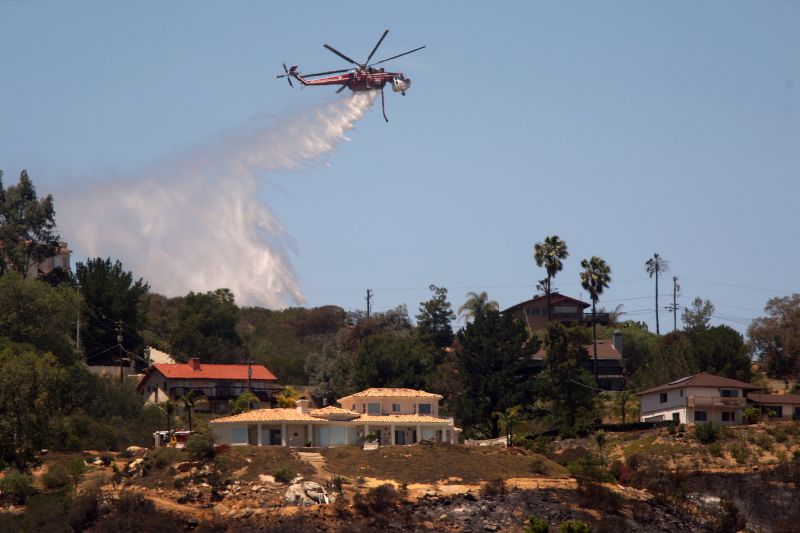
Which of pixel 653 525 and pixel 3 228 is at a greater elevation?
pixel 3 228

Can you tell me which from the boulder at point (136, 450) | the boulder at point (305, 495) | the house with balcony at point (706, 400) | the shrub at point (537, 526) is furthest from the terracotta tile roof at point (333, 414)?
the house with balcony at point (706, 400)

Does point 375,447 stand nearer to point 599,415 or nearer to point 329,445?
point 329,445

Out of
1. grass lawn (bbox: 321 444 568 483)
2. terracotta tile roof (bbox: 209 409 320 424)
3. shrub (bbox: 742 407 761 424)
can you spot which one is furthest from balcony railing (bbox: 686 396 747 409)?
terracotta tile roof (bbox: 209 409 320 424)

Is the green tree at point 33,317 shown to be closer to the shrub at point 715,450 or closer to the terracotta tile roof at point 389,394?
the terracotta tile roof at point 389,394

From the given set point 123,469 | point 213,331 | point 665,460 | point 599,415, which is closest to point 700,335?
point 599,415

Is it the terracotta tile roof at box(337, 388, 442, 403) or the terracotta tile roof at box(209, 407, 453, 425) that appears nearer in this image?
the terracotta tile roof at box(209, 407, 453, 425)

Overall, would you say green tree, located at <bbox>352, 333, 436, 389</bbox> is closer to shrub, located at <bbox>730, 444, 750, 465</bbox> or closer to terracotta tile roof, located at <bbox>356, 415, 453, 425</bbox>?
terracotta tile roof, located at <bbox>356, 415, 453, 425</bbox>

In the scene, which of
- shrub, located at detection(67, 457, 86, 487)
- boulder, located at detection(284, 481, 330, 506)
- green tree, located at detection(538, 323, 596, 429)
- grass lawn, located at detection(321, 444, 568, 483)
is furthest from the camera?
green tree, located at detection(538, 323, 596, 429)
